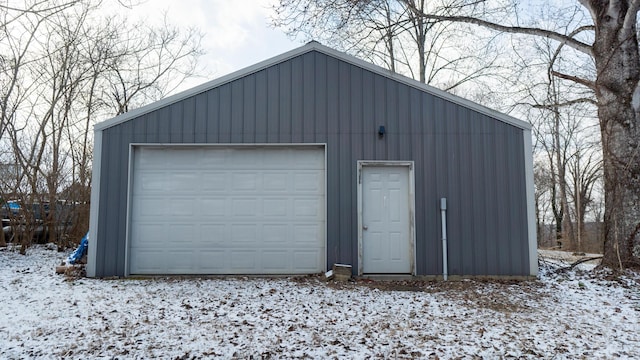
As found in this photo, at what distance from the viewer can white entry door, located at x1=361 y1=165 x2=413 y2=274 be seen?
21.2 feet

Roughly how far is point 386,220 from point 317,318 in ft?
8.76

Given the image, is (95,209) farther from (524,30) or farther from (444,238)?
(524,30)

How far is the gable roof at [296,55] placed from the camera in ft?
21.2

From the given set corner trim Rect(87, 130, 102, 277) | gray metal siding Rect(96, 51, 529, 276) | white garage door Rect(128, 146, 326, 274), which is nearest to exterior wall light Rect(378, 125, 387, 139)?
gray metal siding Rect(96, 51, 529, 276)

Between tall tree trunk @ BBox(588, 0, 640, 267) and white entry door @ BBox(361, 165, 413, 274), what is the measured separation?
3.22 meters

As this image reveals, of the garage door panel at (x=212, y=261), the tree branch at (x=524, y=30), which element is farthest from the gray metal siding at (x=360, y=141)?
the tree branch at (x=524, y=30)

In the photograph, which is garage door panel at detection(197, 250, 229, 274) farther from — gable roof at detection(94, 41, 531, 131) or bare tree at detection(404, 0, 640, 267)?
bare tree at detection(404, 0, 640, 267)

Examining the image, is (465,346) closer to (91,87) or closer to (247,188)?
(247,188)

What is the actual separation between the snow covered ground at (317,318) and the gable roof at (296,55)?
2645mm

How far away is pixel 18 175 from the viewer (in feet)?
31.2

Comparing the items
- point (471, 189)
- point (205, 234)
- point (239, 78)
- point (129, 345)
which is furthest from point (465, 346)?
point (239, 78)

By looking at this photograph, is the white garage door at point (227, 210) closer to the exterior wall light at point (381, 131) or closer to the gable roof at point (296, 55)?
the gable roof at point (296, 55)

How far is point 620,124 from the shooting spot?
6.16 meters

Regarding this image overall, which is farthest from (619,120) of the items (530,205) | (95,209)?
(95,209)
